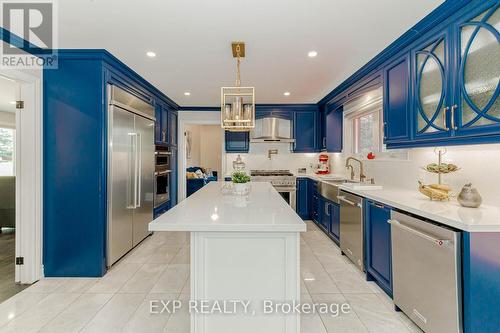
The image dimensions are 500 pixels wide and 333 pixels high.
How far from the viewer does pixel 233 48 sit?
252 cm

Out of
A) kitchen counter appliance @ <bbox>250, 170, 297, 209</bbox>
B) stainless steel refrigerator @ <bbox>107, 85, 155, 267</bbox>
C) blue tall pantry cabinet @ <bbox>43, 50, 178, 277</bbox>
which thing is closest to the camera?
blue tall pantry cabinet @ <bbox>43, 50, 178, 277</bbox>

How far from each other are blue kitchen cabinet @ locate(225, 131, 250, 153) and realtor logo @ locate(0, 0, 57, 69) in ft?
10.7

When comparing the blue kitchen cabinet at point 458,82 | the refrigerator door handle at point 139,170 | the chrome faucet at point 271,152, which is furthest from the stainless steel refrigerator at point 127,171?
the blue kitchen cabinet at point 458,82

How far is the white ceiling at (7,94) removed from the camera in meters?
4.00

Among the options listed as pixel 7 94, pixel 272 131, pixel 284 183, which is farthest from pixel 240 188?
pixel 7 94

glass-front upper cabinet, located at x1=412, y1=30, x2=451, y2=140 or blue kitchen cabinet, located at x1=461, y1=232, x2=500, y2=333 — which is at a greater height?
glass-front upper cabinet, located at x1=412, y1=30, x2=451, y2=140

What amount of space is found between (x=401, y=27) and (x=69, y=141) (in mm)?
3403

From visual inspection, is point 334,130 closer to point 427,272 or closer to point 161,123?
point 161,123

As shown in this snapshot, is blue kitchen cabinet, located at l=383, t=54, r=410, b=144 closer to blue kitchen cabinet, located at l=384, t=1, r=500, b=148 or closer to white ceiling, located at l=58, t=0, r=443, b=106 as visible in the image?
blue kitchen cabinet, located at l=384, t=1, r=500, b=148

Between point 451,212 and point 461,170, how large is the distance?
703 mm

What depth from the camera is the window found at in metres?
5.97

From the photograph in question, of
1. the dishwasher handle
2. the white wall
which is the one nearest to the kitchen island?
the dishwasher handle

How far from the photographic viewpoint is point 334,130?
4.73 meters

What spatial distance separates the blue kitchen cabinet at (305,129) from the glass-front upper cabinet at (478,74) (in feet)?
11.4
